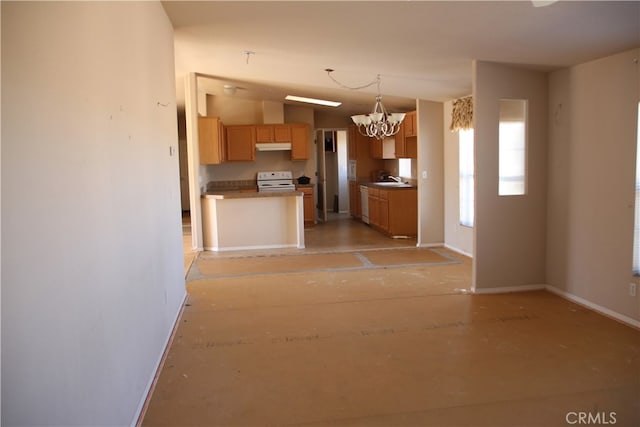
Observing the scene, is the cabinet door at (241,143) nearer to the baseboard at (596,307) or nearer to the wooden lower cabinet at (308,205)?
the wooden lower cabinet at (308,205)

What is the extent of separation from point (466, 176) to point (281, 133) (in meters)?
4.12

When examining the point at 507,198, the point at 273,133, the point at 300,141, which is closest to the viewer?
the point at 507,198

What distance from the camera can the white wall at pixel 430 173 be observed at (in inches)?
289

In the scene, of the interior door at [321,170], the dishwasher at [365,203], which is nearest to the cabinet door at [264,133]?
the interior door at [321,170]

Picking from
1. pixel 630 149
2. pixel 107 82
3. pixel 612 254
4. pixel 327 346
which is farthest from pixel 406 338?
pixel 107 82

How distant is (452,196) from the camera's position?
23.6ft

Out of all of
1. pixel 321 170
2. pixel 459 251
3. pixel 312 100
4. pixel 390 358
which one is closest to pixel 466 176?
pixel 459 251

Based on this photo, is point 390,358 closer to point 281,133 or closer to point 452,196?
point 452,196

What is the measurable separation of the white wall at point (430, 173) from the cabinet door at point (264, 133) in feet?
10.7

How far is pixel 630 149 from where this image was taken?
3.89 metres

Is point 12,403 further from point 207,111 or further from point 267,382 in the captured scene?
point 207,111

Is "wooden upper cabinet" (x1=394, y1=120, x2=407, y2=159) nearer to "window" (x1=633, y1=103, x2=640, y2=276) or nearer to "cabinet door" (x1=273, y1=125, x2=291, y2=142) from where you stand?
"cabinet door" (x1=273, y1=125, x2=291, y2=142)

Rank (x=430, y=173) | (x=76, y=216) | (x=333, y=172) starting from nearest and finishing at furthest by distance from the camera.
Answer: (x=76, y=216), (x=430, y=173), (x=333, y=172)

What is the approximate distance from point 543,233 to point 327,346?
2778mm
